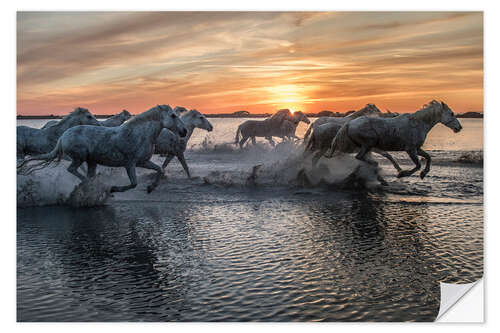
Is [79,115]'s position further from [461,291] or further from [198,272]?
[461,291]

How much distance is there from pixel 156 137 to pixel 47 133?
2.91m

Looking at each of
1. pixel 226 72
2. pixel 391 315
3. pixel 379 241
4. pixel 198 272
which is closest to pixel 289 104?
pixel 226 72

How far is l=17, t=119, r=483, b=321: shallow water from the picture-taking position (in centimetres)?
452

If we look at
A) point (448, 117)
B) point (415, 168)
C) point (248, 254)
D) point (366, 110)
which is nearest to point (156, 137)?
point (248, 254)

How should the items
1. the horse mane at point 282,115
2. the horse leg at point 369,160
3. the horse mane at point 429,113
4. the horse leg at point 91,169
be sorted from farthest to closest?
the horse mane at point 282,115
the horse leg at point 369,160
the horse mane at point 429,113
the horse leg at point 91,169

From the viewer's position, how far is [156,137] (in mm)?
8578

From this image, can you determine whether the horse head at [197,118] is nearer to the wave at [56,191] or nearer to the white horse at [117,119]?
the white horse at [117,119]

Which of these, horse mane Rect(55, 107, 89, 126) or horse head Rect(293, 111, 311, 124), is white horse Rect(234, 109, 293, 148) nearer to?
horse head Rect(293, 111, 311, 124)

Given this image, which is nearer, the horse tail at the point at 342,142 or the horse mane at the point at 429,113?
the horse mane at the point at 429,113

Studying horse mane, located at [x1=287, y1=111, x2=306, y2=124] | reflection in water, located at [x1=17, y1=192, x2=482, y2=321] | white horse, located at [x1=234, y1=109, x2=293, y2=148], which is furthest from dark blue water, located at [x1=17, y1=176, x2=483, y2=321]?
white horse, located at [x1=234, y1=109, x2=293, y2=148]

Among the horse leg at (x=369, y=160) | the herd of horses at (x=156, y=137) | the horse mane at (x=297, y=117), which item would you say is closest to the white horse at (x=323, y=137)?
the herd of horses at (x=156, y=137)

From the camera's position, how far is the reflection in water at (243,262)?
449 cm

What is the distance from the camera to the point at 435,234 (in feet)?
22.2

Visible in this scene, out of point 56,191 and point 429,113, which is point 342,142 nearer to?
point 429,113
